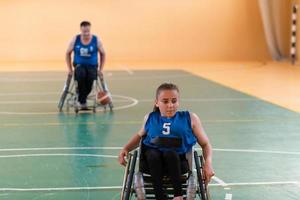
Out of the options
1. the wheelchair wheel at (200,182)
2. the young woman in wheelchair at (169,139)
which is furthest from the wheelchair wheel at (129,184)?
the wheelchair wheel at (200,182)

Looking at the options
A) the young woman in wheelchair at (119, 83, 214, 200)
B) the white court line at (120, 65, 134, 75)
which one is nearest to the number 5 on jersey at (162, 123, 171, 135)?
the young woman in wheelchair at (119, 83, 214, 200)

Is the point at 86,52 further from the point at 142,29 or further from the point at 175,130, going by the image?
the point at 142,29

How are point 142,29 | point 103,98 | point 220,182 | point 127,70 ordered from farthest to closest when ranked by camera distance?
point 142,29, point 127,70, point 103,98, point 220,182

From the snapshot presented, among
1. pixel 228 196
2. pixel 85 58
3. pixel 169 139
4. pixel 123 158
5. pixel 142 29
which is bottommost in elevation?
pixel 228 196

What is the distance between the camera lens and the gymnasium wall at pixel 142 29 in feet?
65.5

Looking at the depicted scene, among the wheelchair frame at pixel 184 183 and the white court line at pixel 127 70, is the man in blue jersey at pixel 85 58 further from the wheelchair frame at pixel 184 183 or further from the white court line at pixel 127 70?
the white court line at pixel 127 70

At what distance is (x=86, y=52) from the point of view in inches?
368

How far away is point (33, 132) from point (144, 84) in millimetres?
5686

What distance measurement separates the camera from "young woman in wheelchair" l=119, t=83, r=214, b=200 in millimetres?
3939

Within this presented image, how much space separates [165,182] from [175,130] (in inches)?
14.0

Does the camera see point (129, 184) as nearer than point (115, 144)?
Yes

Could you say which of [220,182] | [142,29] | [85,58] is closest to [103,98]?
[85,58]

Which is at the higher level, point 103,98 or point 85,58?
point 85,58

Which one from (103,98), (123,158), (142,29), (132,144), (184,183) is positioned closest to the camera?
(184,183)
